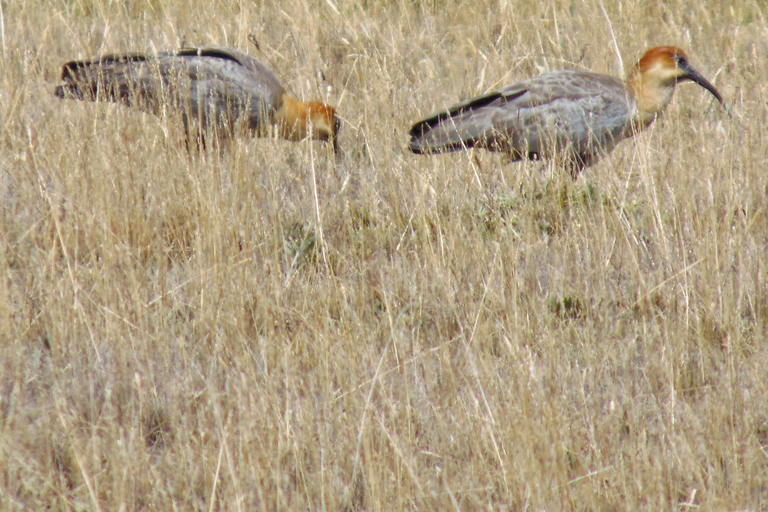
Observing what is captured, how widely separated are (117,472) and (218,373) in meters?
0.68

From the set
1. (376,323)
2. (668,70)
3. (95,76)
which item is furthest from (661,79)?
(95,76)

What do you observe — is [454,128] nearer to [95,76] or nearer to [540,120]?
[540,120]

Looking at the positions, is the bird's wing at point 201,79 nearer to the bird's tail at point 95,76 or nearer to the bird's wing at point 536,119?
the bird's tail at point 95,76

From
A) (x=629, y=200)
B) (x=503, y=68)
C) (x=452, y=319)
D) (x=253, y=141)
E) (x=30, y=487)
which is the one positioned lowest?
(x=30, y=487)

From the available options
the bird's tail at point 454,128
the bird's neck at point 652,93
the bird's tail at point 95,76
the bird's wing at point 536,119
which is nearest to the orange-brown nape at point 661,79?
the bird's neck at point 652,93

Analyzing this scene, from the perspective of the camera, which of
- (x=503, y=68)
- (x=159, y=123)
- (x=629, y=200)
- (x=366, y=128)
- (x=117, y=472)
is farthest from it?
(x=503, y=68)

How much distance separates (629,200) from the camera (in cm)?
461

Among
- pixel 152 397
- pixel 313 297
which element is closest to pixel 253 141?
pixel 313 297

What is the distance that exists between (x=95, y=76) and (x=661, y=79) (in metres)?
3.68

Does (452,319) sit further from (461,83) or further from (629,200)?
(461,83)

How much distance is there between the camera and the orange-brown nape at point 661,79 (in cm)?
564

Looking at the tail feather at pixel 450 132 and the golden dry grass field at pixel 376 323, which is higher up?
the tail feather at pixel 450 132

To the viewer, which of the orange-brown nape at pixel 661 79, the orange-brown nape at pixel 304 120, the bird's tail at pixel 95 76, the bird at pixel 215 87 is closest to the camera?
the bird's tail at pixel 95 76

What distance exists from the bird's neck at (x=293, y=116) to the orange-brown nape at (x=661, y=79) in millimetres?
2231
